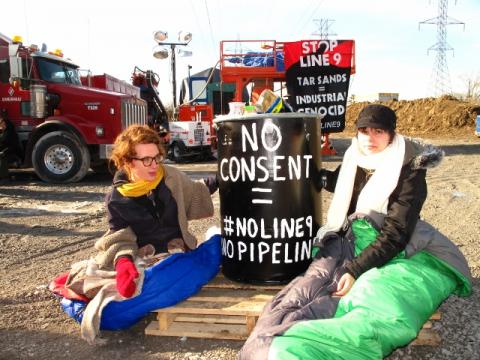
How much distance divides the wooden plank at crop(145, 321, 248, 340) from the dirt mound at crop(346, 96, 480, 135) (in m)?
24.4

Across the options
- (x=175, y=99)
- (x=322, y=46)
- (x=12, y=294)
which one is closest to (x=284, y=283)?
(x=12, y=294)

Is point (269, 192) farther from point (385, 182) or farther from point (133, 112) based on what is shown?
point (133, 112)

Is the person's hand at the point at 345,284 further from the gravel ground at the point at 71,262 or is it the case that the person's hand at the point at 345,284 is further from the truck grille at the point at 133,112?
the truck grille at the point at 133,112

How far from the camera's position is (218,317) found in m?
3.10

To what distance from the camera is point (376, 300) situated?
2516 millimetres

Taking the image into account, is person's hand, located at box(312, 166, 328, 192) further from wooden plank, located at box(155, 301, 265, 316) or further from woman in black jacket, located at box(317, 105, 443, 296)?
wooden plank, located at box(155, 301, 265, 316)

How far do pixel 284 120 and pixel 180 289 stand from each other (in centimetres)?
123

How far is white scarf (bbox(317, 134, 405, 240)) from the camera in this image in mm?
2908

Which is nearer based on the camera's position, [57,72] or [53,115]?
[53,115]

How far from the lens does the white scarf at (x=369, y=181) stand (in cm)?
291

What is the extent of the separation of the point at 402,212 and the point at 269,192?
0.81 m

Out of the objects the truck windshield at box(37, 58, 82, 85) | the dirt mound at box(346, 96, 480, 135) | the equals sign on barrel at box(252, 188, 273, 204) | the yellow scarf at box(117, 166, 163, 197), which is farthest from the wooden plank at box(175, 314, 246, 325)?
the dirt mound at box(346, 96, 480, 135)

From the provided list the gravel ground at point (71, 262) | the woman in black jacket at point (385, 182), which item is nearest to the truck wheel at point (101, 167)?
the gravel ground at point (71, 262)

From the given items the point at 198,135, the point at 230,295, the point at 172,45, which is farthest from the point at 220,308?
the point at 172,45
